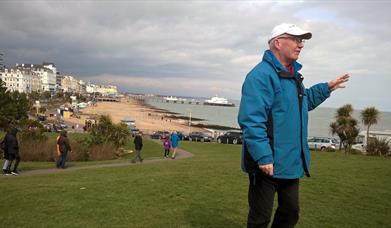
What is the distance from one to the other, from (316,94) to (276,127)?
35.6 inches

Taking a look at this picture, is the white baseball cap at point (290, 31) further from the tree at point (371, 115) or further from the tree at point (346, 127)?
the tree at point (371, 115)

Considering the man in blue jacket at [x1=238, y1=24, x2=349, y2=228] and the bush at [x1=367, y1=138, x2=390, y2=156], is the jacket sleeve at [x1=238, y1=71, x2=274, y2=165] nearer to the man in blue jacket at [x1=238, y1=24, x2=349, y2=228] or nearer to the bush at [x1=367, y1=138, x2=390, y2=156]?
the man in blue jacket at [x1=238, y1=24, x2=349, y2=228]

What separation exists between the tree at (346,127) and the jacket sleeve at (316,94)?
29.9m

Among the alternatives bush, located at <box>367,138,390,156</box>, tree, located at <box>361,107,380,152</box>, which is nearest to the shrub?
bush, located at <box>367,138,390,156</box>

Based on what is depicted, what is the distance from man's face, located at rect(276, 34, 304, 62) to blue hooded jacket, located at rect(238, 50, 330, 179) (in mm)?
115

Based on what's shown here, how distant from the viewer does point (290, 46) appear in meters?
3.82

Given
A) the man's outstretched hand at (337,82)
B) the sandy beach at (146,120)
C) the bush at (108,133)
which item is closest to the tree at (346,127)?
the bush at (108,133)

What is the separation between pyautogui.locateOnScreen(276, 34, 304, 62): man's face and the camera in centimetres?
381

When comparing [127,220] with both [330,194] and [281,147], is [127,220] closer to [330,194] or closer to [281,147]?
[281,147]

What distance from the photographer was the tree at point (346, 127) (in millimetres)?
33031

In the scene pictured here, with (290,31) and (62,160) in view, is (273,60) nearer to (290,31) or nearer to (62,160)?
(290,31)

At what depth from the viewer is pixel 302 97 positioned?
12.8 ft

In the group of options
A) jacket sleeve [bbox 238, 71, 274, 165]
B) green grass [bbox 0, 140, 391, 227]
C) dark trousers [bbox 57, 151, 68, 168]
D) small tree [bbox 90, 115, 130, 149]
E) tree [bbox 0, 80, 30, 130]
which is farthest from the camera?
tree [bbox 0, 80, 30, 130]

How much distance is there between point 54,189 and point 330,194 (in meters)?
5.62
